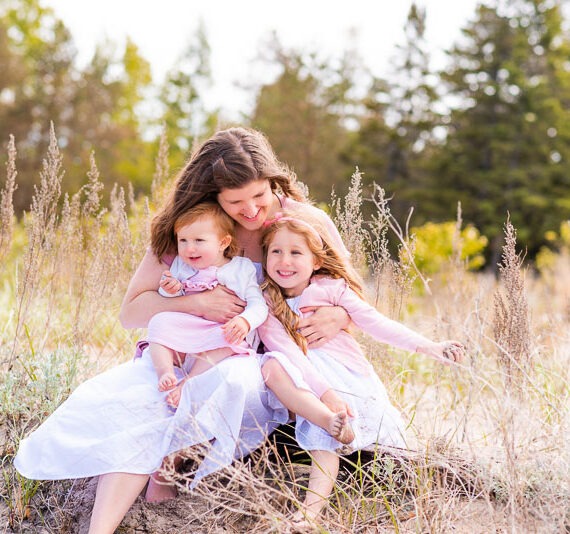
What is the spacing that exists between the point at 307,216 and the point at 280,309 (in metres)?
0.43

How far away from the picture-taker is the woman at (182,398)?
213 centimetres

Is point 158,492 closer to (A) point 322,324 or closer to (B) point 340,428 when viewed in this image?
(B) point 340,428

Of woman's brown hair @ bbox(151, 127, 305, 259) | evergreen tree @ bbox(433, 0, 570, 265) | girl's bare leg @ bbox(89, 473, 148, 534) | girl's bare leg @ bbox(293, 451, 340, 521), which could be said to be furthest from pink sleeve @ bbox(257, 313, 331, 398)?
evergreen tree @ bbox(433, 0, 570, 265)

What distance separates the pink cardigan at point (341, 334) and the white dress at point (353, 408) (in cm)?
2

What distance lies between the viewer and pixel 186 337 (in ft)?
7.87

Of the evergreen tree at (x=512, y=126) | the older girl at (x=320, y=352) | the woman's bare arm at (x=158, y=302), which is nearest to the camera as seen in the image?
the older girl at (x=320, y=352)

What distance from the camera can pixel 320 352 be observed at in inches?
97.4

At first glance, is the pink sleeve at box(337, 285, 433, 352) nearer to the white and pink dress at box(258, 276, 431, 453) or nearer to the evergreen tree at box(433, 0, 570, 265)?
the white and pink dress at box(258, 276, 431, 453)

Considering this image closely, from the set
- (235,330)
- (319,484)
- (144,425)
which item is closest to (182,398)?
(144,425)

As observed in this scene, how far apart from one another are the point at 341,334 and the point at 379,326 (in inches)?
6.5

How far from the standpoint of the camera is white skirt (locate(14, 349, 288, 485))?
2141mm

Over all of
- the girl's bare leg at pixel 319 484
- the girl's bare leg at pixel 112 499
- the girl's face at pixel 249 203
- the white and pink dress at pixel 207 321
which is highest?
the girl's face at pixel 249 203

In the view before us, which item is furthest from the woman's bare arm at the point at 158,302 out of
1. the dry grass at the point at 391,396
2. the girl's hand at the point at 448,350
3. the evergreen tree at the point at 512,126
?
the evergreen tree at the point at 512,126

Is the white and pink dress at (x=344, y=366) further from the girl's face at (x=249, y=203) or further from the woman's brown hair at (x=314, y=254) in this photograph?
the girl's face at (x=249, y=203)
